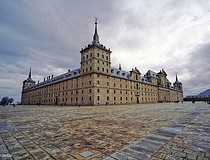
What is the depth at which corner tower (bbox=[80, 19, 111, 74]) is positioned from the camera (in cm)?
4229

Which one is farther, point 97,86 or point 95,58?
point 95,58

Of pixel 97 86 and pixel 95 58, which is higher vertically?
pixel 95 58

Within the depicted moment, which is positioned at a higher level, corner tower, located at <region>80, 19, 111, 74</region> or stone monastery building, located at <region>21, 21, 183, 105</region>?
corner tower, located at <region>80, 19, 111, 74</region>

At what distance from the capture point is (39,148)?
12.5 feet

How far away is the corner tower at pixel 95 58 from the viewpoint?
42287 mm

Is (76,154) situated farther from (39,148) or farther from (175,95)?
(175,95)

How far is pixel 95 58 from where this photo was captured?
42.1 metres

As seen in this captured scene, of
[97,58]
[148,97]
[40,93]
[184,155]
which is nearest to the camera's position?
[184,155]

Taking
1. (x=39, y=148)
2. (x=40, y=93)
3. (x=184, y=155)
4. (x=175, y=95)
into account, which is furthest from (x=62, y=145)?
(x=175, y=95)

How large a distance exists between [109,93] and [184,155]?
138 feet

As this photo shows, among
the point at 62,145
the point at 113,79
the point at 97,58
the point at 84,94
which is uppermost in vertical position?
the point at 97,58

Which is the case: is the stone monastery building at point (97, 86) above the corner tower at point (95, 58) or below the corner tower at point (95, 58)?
below

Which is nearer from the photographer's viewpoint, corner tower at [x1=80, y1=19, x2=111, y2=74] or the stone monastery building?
the stone monastery building

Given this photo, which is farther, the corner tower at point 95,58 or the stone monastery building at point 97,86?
the corner tower at point 95,58
